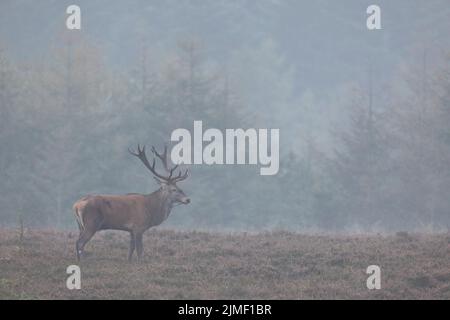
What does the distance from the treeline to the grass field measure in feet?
64.3

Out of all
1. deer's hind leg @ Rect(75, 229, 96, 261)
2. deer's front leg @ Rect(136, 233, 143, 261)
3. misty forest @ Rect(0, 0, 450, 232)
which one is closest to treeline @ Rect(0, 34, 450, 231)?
misty forest @ Rect(0, 0, 450, 232)

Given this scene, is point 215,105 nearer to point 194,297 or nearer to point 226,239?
point 226,239

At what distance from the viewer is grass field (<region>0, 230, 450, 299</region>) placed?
14.8 metres

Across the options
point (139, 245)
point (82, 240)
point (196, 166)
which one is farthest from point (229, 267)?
point (196, 166)

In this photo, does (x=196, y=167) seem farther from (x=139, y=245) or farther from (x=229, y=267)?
(x=229, y=267)

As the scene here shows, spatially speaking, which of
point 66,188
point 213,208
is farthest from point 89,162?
point 213,208

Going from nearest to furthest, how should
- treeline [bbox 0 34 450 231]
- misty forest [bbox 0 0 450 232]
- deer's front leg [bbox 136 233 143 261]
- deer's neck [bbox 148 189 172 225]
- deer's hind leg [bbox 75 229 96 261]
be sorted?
deer's hind leg [bbox 75 229 96 261] → deer's front leg [bbox 136 233 143 261] → deer's neck [bbox 148 189 172 225] → misty forest [bbox 0 0 450 232] → treeline [bbox 0 34 450 231]

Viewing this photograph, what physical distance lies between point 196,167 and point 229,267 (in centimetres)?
2409

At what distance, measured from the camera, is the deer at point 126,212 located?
54.8 feet

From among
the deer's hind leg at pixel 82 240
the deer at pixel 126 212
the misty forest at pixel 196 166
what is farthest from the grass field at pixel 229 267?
the misty forest at pixel 196 166

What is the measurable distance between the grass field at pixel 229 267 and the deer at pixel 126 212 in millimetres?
514

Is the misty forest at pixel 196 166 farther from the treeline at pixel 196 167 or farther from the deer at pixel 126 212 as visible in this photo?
the deer at pixel 126 212

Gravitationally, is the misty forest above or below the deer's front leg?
above

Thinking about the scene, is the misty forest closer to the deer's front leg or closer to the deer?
the deer
